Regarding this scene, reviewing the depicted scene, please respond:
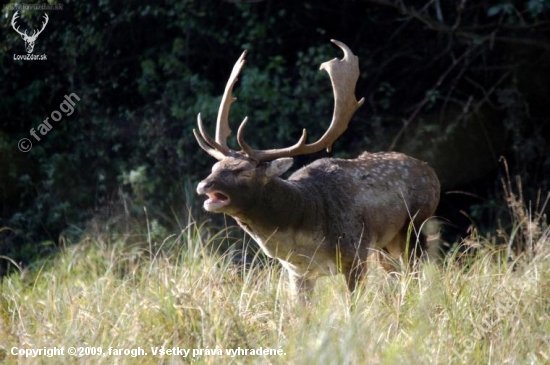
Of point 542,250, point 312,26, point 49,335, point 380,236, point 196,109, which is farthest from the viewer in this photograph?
point 312,26

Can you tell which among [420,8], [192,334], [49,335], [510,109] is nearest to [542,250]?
[192,334]

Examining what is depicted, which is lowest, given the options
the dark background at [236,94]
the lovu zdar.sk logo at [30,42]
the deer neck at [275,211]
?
the dark background at [236,94]

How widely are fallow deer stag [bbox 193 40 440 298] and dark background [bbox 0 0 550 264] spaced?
9.29 feet

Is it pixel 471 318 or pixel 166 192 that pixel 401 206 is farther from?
pixel 166 192

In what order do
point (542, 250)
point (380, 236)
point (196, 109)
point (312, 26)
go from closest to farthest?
point (542, 250), point (380, 236), point (196, 109), point (312, 26)

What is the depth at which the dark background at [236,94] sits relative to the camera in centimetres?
998

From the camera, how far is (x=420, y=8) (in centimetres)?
1033

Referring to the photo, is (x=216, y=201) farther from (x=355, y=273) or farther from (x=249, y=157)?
(x=355, y=273)

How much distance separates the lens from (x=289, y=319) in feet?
16.7

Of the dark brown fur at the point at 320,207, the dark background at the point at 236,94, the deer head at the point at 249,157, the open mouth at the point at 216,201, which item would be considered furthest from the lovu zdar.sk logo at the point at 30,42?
the open mouth at the point at 216,201

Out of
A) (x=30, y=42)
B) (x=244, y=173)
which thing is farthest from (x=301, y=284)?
(x=30, y=42)

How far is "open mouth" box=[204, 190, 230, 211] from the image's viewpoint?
19.1 ft

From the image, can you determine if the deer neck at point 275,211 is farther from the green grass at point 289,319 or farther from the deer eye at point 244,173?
the green grass at point 289,319

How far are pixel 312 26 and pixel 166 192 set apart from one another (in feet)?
7.19
